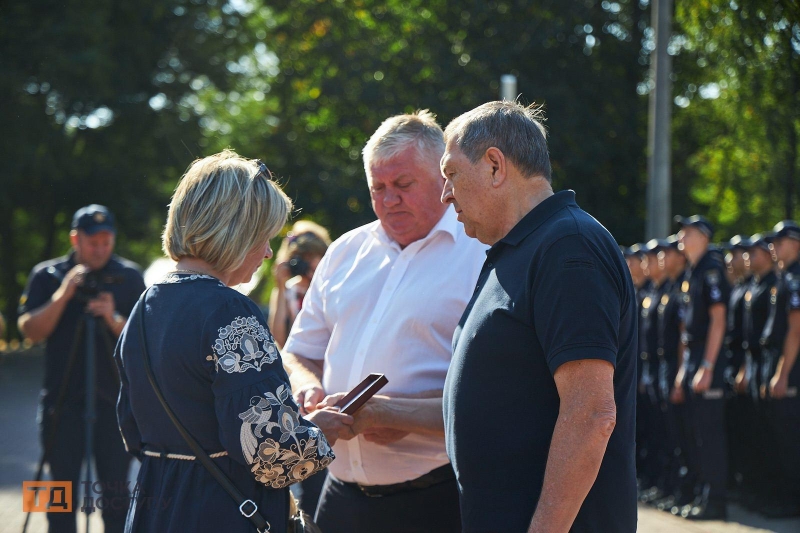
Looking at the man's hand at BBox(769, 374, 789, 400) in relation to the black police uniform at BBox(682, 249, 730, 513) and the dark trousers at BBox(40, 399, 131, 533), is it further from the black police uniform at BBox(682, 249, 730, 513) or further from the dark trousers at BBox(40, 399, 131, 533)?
the dark trousers at BBox(40, 399, 131, 533)

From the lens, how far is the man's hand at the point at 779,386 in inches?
266

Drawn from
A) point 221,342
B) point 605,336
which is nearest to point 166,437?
point 221,342

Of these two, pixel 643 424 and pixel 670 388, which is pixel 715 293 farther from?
pixel 643 424

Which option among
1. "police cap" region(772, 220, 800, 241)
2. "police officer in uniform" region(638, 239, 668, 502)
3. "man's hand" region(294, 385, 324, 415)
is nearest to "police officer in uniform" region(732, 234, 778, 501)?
"police cap" region(772, 220, 800, 241)

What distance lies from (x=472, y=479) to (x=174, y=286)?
1.01m

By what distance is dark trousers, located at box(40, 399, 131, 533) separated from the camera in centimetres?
505

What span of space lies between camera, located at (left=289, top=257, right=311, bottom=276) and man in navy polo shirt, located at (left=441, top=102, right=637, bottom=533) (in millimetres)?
3256

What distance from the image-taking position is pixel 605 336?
2.04m

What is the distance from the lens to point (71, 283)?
5.18 meters

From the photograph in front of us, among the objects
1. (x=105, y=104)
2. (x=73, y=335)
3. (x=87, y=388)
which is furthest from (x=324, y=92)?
(x=87, y=388)

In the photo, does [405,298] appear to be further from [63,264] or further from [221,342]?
[63,264]

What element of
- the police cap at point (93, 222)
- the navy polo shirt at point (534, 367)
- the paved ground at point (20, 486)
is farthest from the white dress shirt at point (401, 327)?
the paved ground at point (20, 486)

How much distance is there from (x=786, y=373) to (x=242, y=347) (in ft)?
18.6

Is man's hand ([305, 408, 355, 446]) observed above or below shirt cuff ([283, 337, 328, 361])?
below
